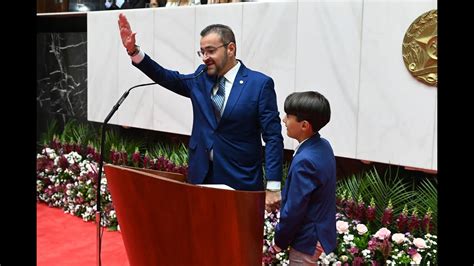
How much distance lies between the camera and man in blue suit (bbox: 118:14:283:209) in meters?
3.40

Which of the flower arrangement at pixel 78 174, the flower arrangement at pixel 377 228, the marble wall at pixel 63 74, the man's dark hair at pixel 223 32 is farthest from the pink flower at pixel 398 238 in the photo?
the marble wall at pixel 63 74

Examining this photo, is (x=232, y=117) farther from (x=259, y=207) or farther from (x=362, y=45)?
(x=362, y=45)

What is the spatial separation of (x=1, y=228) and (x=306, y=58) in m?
3.16

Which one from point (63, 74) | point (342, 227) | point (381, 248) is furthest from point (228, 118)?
point (63, 74)

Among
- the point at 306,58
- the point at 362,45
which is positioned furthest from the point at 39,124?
the point at 362,45

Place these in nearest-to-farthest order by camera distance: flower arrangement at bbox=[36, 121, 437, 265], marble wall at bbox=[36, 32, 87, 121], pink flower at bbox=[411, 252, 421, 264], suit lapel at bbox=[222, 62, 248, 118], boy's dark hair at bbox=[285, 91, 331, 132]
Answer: boy's dark hair at bbox=[285, 91, 331, 132] < suit lapel at bbox=[222, 62, 248, 118] < pink flower at bbox=[411, 252, 421, 264] < flower arrangement at bbox=[36, 121, 437, 265] < marble wall at bbox=[36, 32, 87, 121]

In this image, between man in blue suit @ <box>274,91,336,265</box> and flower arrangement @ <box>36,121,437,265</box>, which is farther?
flower arrangement @ <box>36,121,437,265</box>

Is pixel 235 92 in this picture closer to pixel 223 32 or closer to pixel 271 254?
pixel 223 32

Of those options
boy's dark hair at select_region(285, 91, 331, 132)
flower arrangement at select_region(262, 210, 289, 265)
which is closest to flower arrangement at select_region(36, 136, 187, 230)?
flower arrangement at select_region(262, 210, 289, 265)

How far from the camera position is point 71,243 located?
17.3 ft

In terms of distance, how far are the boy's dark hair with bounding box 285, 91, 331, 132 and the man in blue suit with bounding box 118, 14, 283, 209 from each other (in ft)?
2.15

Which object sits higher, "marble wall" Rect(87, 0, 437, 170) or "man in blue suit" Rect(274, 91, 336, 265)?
"marble wall" Rect(87, 0, 437, 170)

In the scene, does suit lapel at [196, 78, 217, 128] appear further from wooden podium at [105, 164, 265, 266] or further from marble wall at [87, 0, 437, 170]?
marble wall at [87, 0, 437, 170]

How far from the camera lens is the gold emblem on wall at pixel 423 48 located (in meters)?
4.02
